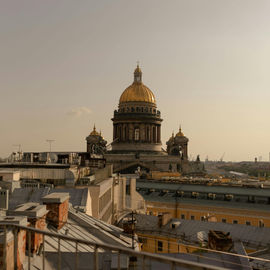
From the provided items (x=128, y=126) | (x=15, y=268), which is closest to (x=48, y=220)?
(x=15, y=268)

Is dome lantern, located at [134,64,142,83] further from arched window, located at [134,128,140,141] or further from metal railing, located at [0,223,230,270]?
metal railing, located at [0,223,230,270]

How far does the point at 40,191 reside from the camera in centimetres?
1795

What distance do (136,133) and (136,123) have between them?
2210 mm

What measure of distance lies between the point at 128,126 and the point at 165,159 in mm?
11837

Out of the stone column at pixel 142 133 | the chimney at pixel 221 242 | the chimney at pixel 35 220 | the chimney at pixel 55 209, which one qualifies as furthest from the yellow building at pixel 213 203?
the stone column at pixel 142 133

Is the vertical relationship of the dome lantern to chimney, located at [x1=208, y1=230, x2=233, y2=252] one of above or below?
above

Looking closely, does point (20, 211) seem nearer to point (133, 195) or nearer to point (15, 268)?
point (15, 268)

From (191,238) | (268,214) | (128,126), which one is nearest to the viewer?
(191,238)

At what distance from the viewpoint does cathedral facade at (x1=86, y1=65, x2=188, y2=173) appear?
7256 cm

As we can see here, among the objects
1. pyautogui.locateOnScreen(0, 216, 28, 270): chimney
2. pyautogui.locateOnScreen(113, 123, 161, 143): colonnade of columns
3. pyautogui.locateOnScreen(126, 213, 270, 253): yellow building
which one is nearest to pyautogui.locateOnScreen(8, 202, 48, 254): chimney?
pyautogui.locateOnScreen(0, 216, 28, 270): chimney

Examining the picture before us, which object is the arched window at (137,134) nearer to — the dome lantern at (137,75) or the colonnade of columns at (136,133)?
the colonnade of columns at (136,133)

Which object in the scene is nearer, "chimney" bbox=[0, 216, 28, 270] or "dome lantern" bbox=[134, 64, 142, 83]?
"chimney" bbox=[0, 216, 28, 270]

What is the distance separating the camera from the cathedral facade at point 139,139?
72562 mm

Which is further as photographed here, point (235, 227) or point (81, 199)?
point (235, 227)
